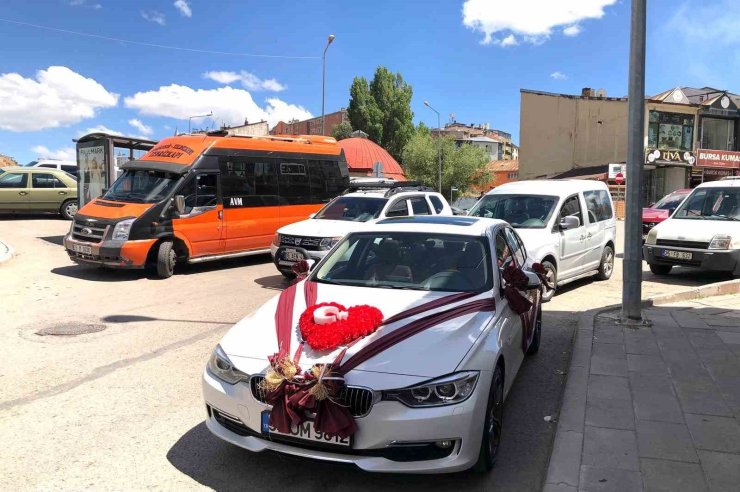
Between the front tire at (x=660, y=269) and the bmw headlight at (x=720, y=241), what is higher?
the bmw headlight at (x=720, y=241)

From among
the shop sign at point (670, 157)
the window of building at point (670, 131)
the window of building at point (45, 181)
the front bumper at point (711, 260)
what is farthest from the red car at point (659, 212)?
the window of building at point (670, 131)

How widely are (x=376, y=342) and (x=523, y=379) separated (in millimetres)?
2487

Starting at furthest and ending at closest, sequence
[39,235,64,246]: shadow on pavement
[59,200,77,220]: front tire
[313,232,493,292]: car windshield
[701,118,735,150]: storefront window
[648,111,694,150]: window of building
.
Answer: [701,118,735,150]: storefront window < [648,111,694,150]: window of building < [59,200,77,220]: front tire < [39,235,64,246]: shadow on pavement < [313,232,493,292]: car windshield

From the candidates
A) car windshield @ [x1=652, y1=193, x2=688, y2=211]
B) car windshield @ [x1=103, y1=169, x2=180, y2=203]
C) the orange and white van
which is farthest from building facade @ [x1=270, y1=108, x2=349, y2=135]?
car windshield @ [x1=103, y1=169, x2=180, y2=203]

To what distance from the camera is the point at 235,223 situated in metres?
12.1

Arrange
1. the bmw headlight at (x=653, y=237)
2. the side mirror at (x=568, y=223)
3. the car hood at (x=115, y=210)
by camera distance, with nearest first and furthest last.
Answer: the side mirror at (x=568, y=223) → the car hood at (x=115, y=210) → the bmw headlight at (x=653, y=237)

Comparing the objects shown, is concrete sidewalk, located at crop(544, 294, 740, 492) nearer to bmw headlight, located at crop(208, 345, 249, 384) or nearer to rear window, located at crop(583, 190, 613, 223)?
bmw headlight, located at crop(208, 345, 249, 384)

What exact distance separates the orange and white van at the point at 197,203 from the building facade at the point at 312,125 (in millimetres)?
55637

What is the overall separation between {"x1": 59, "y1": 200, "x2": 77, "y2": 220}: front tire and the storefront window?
39.5 metres

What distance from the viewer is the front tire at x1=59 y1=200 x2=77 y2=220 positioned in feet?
64.3

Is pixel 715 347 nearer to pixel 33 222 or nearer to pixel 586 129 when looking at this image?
pixel 33 222

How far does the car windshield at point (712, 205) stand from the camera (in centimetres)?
1084

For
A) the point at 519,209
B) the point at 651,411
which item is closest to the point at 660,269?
the point at 519,209

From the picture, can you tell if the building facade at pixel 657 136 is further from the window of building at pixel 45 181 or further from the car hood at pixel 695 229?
the window of building at pixel 45 181
